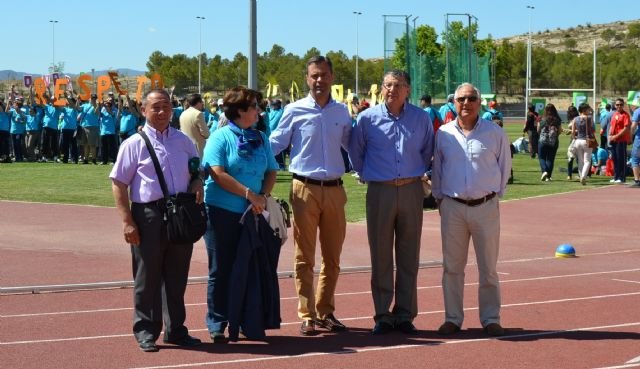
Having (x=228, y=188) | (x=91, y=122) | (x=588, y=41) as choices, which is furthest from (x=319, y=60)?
(x=588, y=41)

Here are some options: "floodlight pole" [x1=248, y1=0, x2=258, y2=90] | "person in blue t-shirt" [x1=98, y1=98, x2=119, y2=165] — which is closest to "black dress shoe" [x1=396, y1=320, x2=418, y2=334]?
"floodlight pole" [x1=248, y1=0, x2=258, y2=90]

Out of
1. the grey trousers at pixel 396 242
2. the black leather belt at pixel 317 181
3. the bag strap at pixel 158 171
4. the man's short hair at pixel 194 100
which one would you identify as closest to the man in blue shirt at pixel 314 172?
the black leather belt at pixel 317 181

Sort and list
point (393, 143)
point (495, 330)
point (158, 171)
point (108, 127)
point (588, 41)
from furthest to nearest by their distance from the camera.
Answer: point (588, 41), point (108, 127), point (393, 143), point (495, 330), point (158, 171)

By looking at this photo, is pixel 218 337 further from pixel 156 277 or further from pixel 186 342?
pixel 156 277

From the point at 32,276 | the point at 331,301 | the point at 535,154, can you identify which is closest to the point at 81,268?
the point at 32,276

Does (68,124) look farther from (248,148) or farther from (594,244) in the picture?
(248,148)

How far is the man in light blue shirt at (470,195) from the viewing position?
29.5 ft

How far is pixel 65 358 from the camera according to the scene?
26.8ft

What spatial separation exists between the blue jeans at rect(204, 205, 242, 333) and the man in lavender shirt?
8.6 inches

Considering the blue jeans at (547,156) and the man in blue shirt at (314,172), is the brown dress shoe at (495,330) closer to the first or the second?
the man in blue shirt at (314,172)

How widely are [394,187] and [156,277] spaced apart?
80.8 inches

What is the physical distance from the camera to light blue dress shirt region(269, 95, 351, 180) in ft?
29.9

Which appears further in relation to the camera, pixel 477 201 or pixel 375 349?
pixel 477 201

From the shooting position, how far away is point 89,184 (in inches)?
982
